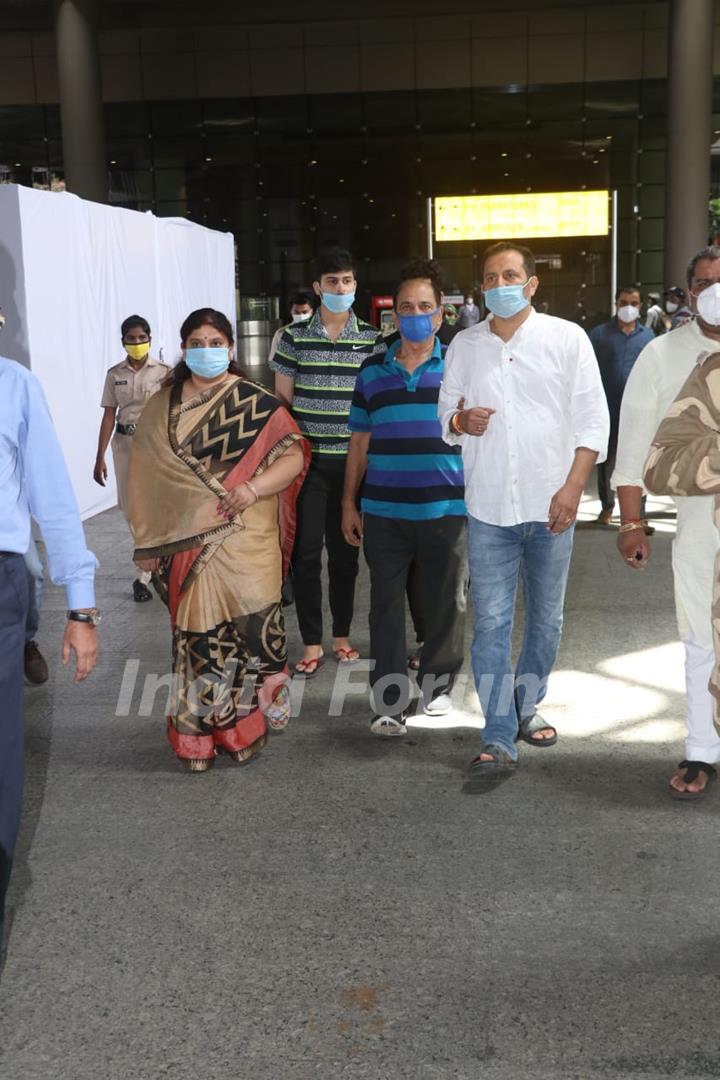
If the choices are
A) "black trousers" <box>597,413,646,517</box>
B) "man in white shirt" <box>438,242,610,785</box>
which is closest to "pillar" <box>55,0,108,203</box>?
"black trousers" <box>597,413,646,517</box>

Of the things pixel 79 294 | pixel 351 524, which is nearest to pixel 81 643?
pixel 351 524

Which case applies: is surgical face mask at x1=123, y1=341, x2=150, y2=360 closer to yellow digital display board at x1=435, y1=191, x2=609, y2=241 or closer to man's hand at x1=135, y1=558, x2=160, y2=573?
man's hand at x1=135, y1=558, x2=160, y2=573

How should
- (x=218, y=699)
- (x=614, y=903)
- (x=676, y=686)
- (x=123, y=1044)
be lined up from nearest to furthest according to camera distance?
(x=123, y=1044), (x=614, y=903), (x=218, y=699), (x=676, y=686)

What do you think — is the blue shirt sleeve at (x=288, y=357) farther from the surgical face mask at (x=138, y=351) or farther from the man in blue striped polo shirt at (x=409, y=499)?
the surgical face mask at (x=138, y=351)

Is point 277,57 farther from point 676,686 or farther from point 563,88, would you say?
point 676,686

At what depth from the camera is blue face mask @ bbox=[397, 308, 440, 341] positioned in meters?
5.08

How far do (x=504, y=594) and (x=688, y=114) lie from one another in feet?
73.2

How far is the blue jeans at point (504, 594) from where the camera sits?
15.5ft

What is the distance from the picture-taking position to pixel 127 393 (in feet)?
26.3

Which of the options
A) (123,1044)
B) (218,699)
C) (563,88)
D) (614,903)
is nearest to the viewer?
(123,1044)

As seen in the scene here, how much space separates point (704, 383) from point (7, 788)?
82.7 inches

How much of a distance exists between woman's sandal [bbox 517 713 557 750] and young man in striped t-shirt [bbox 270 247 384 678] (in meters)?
1.35

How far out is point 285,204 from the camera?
28.6m

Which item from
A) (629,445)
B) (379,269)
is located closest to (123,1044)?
(629,445)
